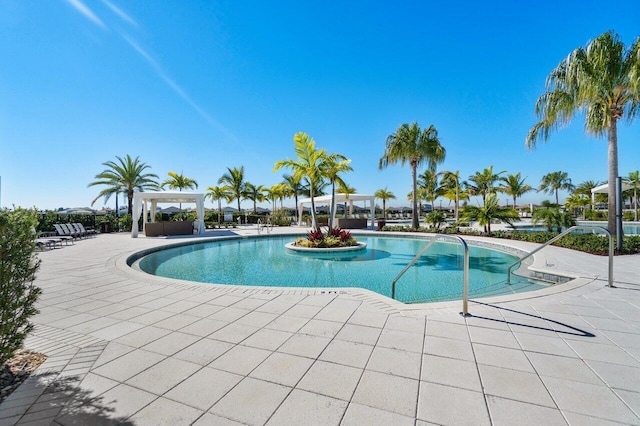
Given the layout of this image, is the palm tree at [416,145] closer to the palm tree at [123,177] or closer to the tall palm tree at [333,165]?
the tall palm tree at [333,165]

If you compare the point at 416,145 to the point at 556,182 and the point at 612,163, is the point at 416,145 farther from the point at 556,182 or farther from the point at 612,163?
the point at 556,182

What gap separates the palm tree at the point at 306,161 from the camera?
36.8 feet

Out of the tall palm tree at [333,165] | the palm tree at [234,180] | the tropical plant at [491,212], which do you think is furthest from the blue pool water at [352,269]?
the palm tree at [234,180]

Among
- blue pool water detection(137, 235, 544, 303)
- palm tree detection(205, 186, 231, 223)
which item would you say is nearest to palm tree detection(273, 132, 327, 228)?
blue pool water detection(137, 235, 544, 303)

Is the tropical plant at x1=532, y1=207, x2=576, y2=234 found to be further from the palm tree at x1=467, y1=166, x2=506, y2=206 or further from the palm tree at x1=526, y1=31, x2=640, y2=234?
the palm tree at x1=467, y1=166, x2=506, y2=206

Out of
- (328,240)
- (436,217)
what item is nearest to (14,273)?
(328,240)

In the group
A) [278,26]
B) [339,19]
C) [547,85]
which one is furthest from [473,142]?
[278,26]

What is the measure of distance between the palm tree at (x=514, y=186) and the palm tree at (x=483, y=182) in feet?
8.92

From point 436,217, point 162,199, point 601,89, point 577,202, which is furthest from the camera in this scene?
point 577,202

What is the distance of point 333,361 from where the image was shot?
8.02 ft

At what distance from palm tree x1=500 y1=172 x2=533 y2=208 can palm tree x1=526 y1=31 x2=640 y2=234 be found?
2635 centimetres

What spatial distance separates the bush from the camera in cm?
214

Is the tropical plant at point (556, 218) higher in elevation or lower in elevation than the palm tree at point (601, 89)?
lower

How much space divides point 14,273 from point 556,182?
5674 cm
